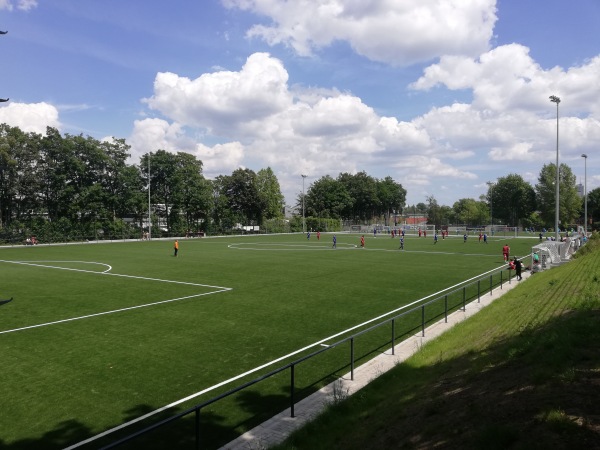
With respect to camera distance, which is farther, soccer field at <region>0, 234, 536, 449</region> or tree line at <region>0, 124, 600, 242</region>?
tree line at <region>0, 124, 600, 242</region>

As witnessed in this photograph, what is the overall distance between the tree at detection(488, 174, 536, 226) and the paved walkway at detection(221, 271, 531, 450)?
112 m

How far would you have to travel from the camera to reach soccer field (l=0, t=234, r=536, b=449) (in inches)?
321

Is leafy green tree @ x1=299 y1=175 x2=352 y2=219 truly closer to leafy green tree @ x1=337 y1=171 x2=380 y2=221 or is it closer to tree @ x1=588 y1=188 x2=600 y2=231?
leafy green tree @ x1=337 y1=171 x2=380 y2=221

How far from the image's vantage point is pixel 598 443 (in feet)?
13.3

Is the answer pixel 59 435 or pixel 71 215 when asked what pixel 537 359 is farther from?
pixel 71 215

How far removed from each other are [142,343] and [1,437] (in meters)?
5.18

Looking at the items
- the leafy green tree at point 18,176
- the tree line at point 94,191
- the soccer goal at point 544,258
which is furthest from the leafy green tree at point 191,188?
the soccer goal at point 544,258

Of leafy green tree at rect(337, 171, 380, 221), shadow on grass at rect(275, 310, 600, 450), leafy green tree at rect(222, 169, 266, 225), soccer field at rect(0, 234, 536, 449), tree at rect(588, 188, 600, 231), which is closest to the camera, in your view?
shadow on grass at rect(275, 310, 600, 450)

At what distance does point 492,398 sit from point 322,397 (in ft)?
12.1

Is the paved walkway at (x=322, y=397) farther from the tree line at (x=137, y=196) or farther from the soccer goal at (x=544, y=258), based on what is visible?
the tree line at (x=137, y=196)

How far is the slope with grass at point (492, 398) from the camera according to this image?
457 centimetres

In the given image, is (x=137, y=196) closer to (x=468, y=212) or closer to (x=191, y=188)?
(x=191, y=188)

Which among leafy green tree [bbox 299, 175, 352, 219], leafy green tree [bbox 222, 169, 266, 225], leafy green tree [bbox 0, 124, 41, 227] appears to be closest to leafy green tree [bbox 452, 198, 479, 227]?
leafy green tree [bbox 299, 175, 352, 219]

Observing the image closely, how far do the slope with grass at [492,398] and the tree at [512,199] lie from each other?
4507 inches
